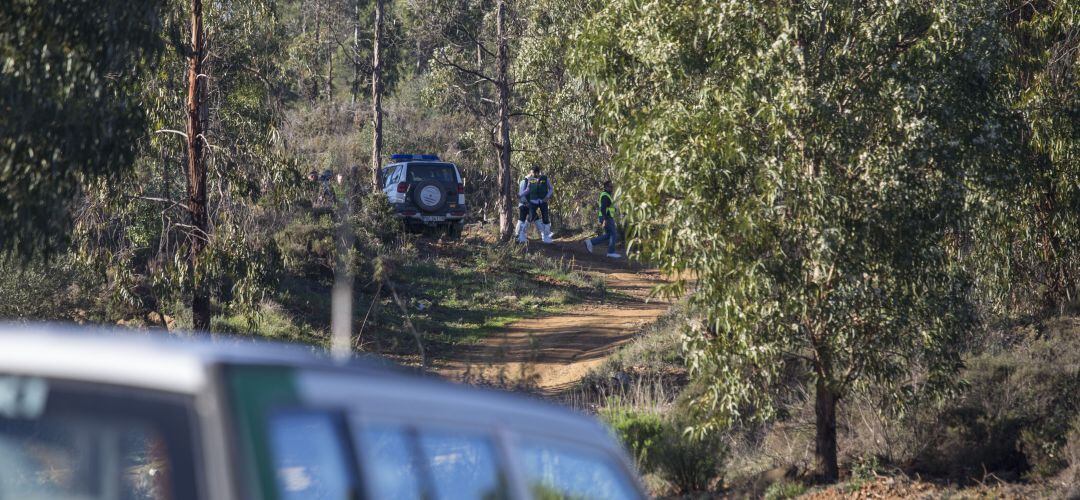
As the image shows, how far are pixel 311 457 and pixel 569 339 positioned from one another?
14562mm

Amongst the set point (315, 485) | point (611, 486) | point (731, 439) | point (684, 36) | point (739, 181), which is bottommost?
point (731, 439)

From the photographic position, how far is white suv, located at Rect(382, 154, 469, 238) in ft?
82.0

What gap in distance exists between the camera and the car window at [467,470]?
2131mm

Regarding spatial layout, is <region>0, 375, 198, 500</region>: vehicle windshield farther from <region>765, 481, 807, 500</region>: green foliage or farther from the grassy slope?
the grassy slope

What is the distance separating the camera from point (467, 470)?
220 centimetres

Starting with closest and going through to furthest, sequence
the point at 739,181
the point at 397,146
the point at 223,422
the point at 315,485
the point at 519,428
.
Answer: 1. the point at 223,422
2. the point at 315,485
3. the point at 519,428
4. the point at 739,181
5. the point at 397,146

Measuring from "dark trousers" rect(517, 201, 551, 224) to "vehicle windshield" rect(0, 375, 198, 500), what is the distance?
78.5ft

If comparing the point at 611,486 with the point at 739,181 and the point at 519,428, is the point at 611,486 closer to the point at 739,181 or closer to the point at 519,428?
the point at 519,428

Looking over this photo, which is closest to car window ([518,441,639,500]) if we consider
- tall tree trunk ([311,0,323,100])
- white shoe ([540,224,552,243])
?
white shoe ([540,224,552,243])

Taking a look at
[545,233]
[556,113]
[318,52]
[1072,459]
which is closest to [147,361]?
[1072,459]

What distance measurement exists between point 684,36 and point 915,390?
365 centimetres

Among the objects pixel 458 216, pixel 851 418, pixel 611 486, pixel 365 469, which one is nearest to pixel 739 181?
pixel 851 418

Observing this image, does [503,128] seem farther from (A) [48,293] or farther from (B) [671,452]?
(B) [671,452]

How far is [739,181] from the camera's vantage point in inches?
318
